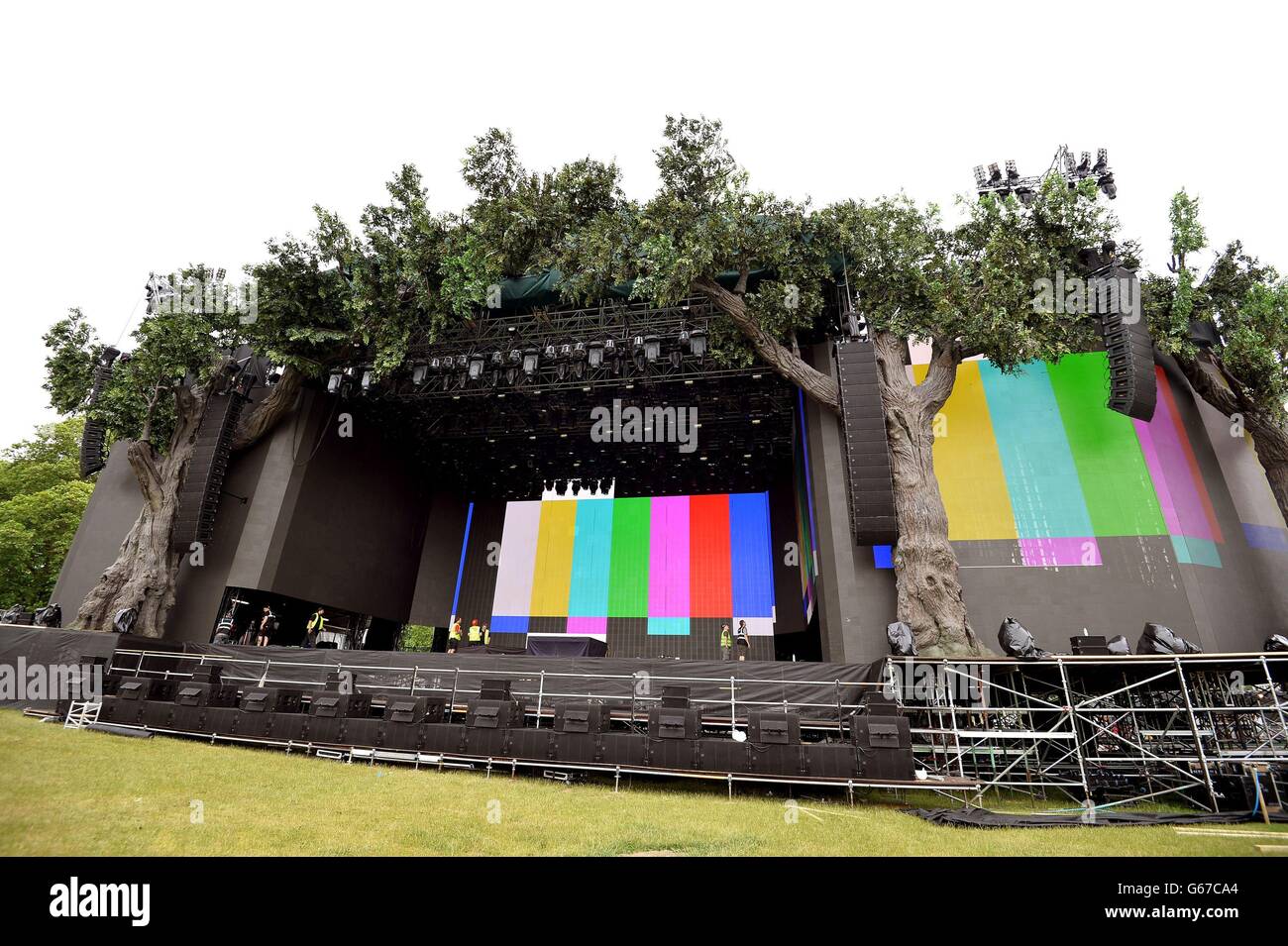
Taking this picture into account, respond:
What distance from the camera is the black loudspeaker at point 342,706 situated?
878 cm

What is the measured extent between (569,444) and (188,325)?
10382mm

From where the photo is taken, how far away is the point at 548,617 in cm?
2017

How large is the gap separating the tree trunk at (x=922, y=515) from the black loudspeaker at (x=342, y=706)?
8.73 meters

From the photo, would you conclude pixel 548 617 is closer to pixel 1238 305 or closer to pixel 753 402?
pixel 753 402

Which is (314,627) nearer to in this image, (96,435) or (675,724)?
(96,435)

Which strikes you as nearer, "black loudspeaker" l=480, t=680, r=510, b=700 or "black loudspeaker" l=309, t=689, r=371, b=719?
"black loudspeaker" l=480, t=680, r=510, b=700

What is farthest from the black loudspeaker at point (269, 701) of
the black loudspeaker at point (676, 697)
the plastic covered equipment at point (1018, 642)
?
the plastic covered equipment at point (1018, 642)

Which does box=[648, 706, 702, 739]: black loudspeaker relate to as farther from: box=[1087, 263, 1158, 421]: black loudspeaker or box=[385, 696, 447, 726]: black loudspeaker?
box=[1087, 263, 1158, 421]: black loudspeaker

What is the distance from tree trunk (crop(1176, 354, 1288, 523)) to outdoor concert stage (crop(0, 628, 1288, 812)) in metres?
5.27

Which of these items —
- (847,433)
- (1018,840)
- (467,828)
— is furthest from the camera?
(847,433)

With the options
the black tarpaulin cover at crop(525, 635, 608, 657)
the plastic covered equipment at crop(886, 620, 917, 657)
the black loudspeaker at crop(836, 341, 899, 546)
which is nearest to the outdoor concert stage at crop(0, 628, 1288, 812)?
the plastic covered equipment at crop(886, 620, 917, 657)

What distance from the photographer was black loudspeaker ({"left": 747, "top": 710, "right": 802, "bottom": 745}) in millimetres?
7375

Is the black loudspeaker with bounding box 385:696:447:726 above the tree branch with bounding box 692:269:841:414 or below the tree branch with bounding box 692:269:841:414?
below

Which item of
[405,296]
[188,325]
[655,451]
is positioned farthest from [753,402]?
[188,325]
